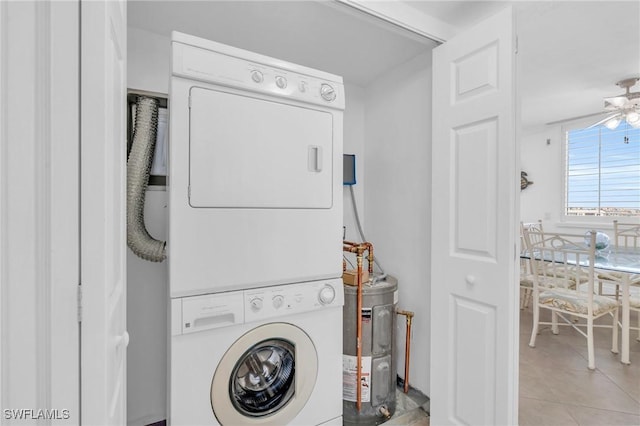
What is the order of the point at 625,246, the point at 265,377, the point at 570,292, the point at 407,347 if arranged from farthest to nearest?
1. the point at 625,246
2. the point at 570,292
3. the point at 407,347
4. the point at 265,377

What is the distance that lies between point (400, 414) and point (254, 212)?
1.58 metres

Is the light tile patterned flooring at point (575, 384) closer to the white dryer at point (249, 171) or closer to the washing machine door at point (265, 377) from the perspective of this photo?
the washing machine door at point (265, 377)

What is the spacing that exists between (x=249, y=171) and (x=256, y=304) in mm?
586

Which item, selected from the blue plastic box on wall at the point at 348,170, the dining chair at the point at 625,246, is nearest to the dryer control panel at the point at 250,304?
the blue plastic box on wall at the point at 348,170

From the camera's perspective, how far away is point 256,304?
142cm

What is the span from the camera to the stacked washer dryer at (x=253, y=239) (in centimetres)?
130

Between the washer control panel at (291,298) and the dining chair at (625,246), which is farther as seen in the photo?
the dining chair at (625,246)

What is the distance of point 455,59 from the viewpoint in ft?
5.60

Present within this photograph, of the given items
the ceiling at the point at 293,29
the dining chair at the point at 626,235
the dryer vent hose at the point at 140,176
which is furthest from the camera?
the dining chair at the point at 626,235
